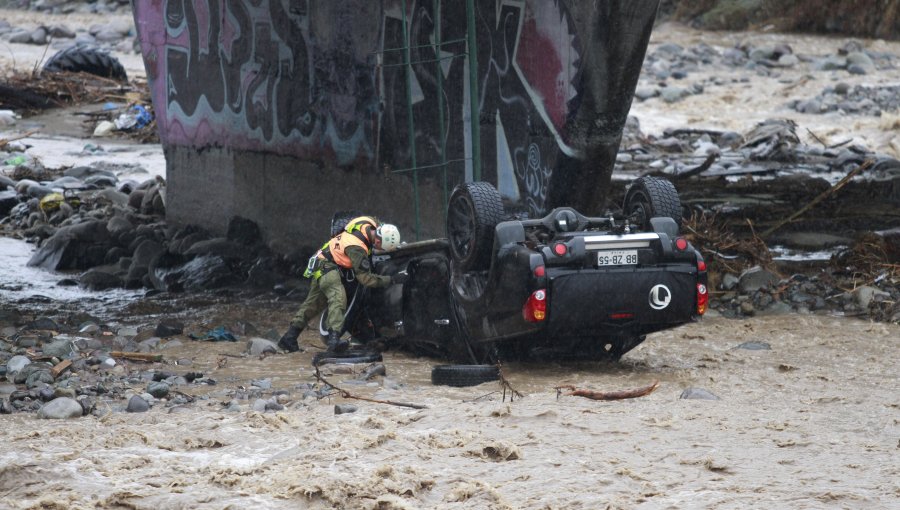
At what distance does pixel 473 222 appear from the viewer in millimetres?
8719

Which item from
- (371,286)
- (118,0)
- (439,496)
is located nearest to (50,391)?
(371,286)

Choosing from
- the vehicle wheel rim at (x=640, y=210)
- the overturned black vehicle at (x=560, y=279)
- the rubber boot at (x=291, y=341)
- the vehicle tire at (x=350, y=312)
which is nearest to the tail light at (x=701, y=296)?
the overturned black vehicle at (x=560, y=279)

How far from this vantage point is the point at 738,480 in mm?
5992

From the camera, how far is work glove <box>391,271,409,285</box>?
999 cm

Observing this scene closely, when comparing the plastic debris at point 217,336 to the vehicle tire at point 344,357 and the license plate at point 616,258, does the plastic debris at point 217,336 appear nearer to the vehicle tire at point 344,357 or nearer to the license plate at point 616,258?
the vehicle tire at point 344,357

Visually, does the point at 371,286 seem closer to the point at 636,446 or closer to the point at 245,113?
the point at 636,446

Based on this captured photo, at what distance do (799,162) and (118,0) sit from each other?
31651 mm

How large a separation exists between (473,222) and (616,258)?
42.7 inches

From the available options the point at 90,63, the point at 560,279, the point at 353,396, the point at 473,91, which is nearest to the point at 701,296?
the point at 560,279

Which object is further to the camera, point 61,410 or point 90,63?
point 90,63

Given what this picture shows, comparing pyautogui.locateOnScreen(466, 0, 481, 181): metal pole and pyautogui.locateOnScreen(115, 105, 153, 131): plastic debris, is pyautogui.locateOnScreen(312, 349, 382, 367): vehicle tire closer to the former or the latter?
pyautogui.locateOnScreen(466, 0, 481, 181): metal pole

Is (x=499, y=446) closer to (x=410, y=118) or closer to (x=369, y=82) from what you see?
(x=410, y=118)

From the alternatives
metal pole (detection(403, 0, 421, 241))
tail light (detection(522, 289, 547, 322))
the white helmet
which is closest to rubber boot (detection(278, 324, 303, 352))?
the white helmet

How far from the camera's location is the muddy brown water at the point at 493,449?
19.0ft
